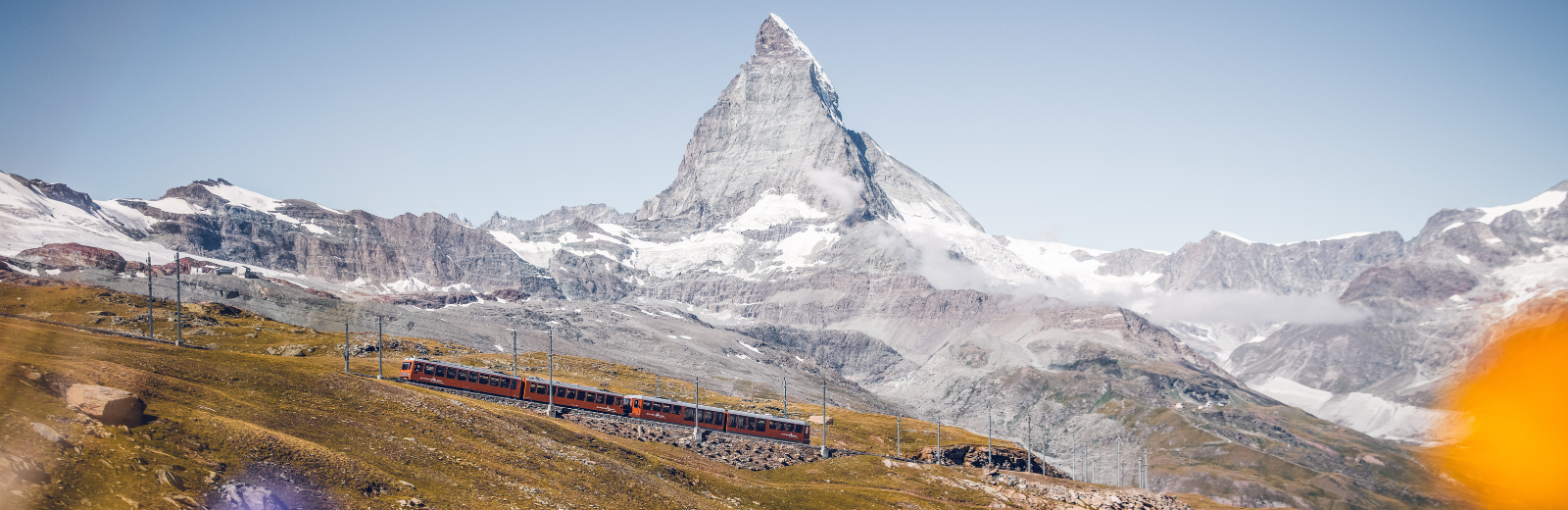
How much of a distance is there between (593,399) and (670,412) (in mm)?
9119

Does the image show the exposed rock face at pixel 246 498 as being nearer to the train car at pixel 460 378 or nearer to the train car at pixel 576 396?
the train car at pixel 576 396

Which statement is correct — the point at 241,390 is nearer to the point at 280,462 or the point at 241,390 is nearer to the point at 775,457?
the point at 280,462

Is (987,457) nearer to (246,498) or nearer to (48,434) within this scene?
(246,498)

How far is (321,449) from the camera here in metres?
54.5

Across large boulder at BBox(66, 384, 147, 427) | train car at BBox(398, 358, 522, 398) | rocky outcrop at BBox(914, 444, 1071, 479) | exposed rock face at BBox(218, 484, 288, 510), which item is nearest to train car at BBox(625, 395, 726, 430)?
train car at BBox(398, 358, 522, 398)

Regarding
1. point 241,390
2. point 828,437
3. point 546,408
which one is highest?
point 241,390

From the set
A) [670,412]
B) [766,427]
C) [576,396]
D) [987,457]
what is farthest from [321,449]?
[987,457]

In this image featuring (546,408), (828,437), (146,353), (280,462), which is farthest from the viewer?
(828,437)

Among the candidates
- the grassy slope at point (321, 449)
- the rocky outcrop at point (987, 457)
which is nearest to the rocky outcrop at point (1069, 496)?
the grassy slope at point (321, 449)

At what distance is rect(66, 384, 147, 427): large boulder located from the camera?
48.2 metres

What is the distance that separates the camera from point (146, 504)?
42.2 metres

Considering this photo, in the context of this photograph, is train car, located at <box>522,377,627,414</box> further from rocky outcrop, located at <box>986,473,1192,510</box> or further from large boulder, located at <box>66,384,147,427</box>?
large boulder, located at <box>66,384,147,427</box>

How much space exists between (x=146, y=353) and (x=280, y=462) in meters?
28.1

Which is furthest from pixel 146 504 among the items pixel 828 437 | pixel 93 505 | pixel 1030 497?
pixel 828 437
